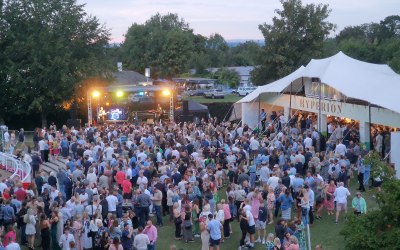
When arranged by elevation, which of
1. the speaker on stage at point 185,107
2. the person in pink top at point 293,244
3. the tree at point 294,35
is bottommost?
the person in pink top at point 293,244

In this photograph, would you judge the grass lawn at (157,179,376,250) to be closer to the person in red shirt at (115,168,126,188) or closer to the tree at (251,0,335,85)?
the person in red shirt at (115,168,126,188)

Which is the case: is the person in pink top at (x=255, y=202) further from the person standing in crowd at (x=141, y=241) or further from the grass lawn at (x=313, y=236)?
the person standing in crowd at (x=141, y=241)

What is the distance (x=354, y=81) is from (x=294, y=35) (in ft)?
72.3

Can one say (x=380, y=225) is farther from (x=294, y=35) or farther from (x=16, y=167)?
(x=294, y=35)

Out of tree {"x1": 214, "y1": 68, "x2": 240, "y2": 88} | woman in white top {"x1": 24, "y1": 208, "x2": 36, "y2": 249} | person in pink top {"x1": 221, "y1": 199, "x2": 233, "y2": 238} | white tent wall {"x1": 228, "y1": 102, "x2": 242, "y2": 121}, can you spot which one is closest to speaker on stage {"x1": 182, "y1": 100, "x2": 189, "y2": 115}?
white tent wall {"x1": 228, "y1": 102, "x2": 242, "y2": 121}

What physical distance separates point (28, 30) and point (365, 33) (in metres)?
75.5

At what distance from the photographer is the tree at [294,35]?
44.2 metres

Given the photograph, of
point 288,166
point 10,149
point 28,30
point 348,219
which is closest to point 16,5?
point 28,30

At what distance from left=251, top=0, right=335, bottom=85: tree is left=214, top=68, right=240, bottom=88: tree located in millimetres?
27158

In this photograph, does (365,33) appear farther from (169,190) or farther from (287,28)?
(169,190)

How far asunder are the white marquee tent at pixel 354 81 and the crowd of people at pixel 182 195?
2.15 meters

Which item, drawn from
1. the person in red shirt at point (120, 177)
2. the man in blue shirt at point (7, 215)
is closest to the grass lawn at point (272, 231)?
the man in blue shirt at point (7, 215)

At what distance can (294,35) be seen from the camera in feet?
146

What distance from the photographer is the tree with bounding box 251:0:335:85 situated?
4419cm
